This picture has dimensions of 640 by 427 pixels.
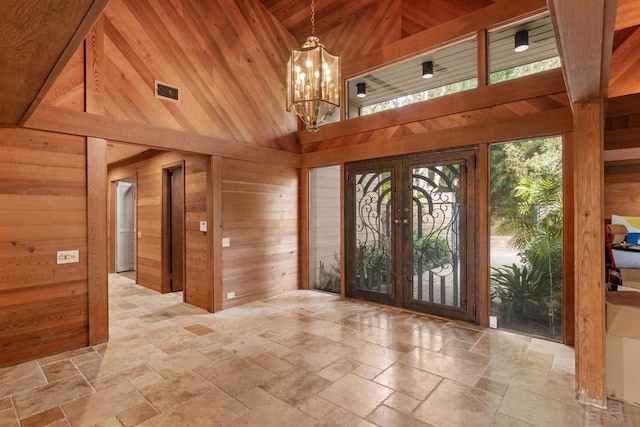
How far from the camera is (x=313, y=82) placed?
3062 millimetres

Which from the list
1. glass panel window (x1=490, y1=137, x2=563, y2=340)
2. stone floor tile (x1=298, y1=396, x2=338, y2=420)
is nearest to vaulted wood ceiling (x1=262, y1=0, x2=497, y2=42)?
glass panel window (x1=490, y1=137, x2=563, y2=340)

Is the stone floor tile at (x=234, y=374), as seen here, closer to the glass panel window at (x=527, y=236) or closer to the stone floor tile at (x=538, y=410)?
the stone floor tile at (x=538, y=410)

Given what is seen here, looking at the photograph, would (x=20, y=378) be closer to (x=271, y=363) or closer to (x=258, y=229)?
(x=271, y=363)

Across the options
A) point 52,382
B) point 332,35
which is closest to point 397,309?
point 52,382

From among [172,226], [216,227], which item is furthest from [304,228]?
[172,226]

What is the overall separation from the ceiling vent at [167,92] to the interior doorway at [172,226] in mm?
1723

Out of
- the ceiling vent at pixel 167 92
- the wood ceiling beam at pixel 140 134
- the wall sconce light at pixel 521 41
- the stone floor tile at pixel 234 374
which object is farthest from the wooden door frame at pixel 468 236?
the ceiling vent at pixel 167 92

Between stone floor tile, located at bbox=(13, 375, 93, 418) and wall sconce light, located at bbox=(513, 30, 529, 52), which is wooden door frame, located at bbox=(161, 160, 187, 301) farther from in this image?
wall sconce light, located at bbox=(513, 30, 529, 52)

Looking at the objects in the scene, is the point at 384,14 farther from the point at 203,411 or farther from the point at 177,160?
the point at 203,411

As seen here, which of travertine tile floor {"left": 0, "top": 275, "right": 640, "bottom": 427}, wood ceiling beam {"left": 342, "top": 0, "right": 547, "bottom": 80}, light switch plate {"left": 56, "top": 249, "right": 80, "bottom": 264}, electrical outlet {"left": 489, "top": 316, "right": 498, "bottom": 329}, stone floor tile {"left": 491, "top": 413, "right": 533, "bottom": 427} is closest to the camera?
stone floor tile {"left": 491, "top": 413, "right": 533, "bottom": 427}

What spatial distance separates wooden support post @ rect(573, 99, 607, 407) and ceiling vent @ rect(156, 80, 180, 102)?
169 inches

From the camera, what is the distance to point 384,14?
16.4 ft

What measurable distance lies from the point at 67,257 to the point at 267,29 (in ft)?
14.7

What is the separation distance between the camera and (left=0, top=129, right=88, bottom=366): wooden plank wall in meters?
3.04
